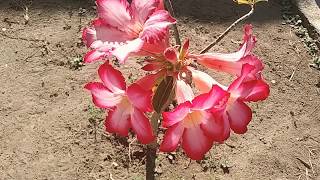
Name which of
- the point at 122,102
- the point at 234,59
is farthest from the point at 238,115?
the point at 122,102

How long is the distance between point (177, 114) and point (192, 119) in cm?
6

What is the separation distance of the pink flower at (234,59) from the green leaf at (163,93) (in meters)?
0.10

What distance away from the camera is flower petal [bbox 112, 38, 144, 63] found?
115 cm

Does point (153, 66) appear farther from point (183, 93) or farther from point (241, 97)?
point (241, 97)

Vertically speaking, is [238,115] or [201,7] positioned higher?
[238,115]

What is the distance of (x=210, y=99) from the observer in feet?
3.69

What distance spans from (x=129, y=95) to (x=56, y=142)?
1.23 m

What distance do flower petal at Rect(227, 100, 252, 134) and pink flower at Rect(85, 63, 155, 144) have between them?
19 cm

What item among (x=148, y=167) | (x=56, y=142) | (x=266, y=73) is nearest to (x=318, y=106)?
(x=266, y=73)

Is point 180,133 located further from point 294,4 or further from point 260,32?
point 294,4

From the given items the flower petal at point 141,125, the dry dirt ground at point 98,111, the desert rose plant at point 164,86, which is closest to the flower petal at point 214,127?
the desert rose plant at point 164,86

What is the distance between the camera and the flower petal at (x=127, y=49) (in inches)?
45.4

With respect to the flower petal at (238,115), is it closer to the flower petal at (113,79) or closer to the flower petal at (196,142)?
the flower petal at (196,142)

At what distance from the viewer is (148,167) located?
6.97ft
